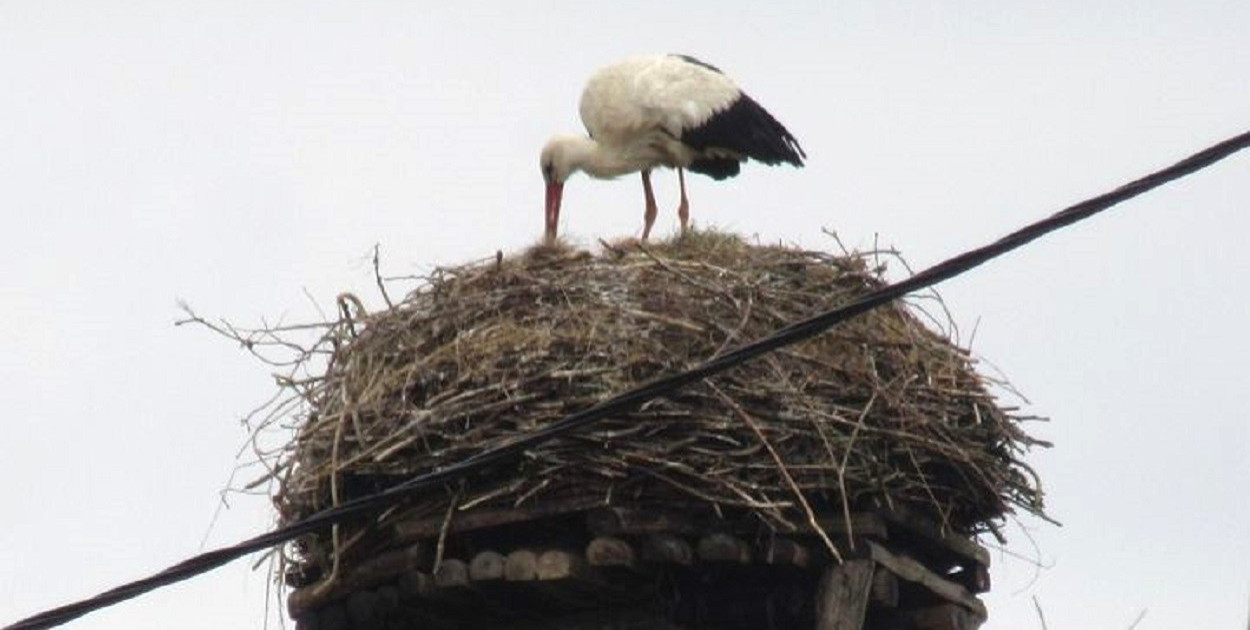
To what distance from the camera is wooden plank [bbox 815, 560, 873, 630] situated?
9.04 m

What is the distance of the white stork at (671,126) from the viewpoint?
13.0 meters

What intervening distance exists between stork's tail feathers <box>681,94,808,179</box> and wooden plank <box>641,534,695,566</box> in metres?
4.11

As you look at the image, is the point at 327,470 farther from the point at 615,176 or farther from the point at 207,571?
the point at 615,176

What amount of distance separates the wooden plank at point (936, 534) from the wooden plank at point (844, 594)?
23cm

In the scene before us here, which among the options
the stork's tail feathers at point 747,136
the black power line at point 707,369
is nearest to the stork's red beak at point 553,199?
the stork's tail feathers at point 747,136

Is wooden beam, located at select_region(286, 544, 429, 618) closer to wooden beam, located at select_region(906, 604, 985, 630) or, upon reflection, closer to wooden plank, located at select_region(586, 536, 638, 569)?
wooden plank, located at select_region(586, 536, 638, 569)

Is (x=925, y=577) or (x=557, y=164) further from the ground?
(x=557, y=164)

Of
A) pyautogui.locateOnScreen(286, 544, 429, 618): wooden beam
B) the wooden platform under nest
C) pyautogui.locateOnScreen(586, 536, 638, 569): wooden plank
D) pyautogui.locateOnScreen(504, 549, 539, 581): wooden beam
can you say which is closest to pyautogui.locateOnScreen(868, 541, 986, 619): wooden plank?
the wooden platform under nest

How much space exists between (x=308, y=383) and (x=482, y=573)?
1326mm

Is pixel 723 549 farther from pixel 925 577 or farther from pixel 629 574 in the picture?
pixel 925 577

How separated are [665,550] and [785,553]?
337 mm

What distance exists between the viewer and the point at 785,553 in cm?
911

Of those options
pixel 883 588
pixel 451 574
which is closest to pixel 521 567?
pixel 451 574

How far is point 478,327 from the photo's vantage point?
32.9ft
